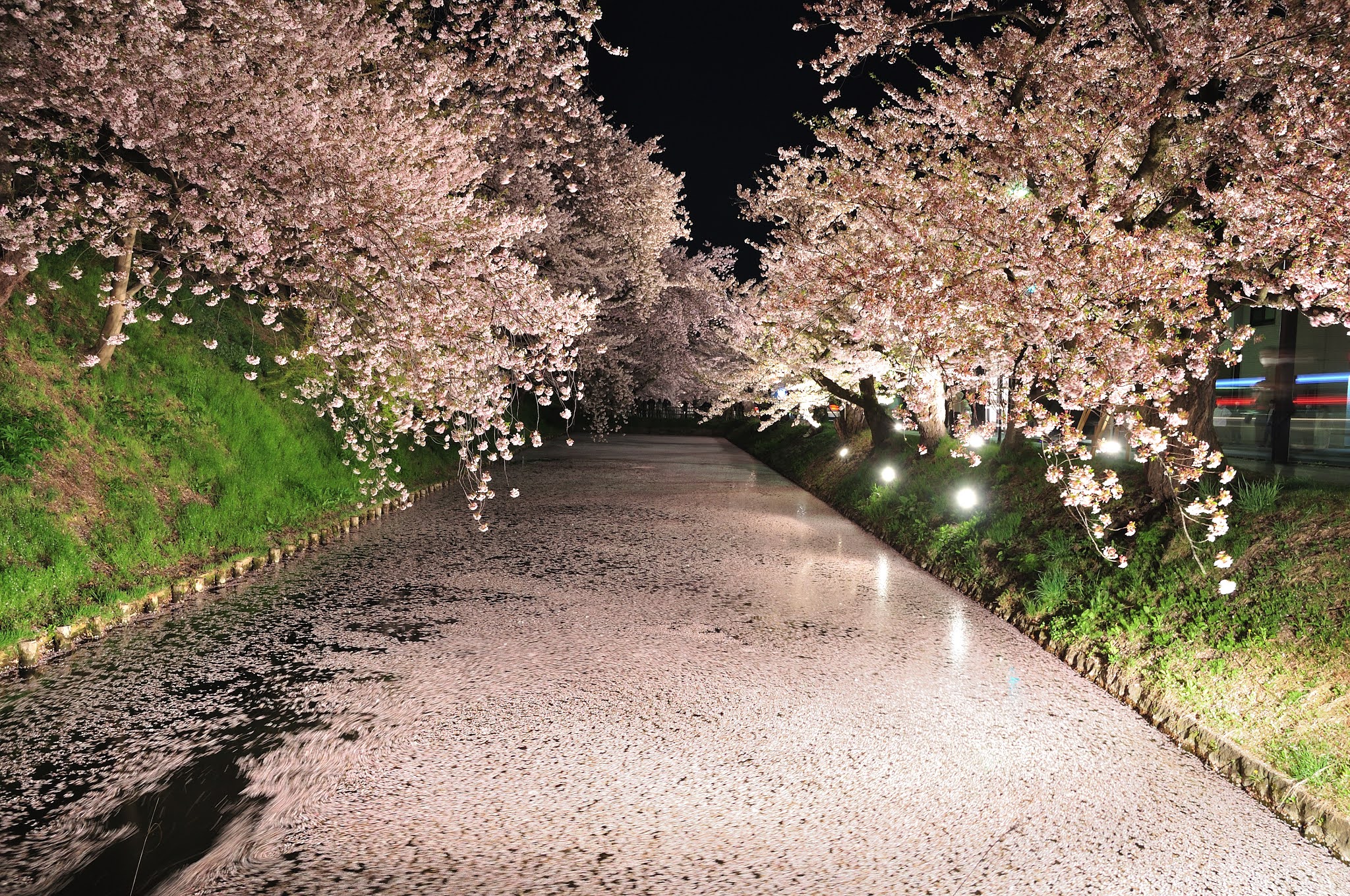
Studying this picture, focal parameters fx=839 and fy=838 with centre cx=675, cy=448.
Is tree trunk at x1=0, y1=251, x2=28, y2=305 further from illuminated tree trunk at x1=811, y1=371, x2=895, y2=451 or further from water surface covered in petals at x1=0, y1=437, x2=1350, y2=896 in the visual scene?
illuminated tree trunk at x1=811, y1=371, x2=895, y2=451

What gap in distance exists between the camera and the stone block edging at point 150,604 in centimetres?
702

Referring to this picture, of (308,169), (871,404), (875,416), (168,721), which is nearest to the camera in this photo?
(168,721)

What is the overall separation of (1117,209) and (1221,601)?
4.38 meters

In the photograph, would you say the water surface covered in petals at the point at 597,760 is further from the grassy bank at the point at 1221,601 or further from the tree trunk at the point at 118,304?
the tree trunk at the point at 118,304

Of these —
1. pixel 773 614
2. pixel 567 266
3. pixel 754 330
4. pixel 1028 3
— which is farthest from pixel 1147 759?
pixel 754 330

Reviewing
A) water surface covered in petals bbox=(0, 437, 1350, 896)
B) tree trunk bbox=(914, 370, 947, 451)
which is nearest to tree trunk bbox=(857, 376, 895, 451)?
tree trunk bbox=(914, 370, 947, 451)

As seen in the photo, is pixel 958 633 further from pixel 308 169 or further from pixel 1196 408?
pixel 308 169

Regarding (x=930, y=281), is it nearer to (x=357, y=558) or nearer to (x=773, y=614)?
(x=773, y=614)

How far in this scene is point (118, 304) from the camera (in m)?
9.55

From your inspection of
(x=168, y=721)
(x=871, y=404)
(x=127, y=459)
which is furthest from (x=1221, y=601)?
(x=871, y=404)

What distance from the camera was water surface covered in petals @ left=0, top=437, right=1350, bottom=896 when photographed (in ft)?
13.6

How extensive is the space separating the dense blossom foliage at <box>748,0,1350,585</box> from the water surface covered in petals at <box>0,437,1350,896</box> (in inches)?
116

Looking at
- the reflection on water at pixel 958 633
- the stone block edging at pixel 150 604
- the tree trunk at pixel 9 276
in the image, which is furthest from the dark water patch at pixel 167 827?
the reflection on water at pixel 958 633

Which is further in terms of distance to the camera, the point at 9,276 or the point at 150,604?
the point at 9,276
